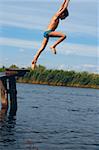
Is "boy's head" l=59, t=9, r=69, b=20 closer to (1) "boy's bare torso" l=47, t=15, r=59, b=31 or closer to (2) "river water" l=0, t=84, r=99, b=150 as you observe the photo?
(1) "boy's bare torso" l=47, t=15, r=59, b=31

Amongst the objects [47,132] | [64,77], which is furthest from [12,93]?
[64,77]

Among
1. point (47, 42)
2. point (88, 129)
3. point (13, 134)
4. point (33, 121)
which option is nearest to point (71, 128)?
point (88, 129)

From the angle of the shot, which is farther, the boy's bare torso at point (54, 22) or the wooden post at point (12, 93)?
the wooden post at point (12, 93)

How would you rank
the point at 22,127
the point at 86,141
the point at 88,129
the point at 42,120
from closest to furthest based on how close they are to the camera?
the point at 86,141 < the point at 22,127 < the point at 88,129 < the point at 42,120

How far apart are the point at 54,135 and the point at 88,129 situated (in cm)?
518

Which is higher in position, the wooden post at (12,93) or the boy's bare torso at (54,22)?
the boy's bare torso at (54,22)

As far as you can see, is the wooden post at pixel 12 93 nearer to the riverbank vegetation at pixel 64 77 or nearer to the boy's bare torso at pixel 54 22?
the boy's bare torso at pixel 54 22

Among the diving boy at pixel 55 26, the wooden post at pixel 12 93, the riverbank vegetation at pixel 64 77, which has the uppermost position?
the diving boy at pixel 55 26

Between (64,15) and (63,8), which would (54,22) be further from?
(63,8)

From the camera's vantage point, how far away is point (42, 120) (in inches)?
1307

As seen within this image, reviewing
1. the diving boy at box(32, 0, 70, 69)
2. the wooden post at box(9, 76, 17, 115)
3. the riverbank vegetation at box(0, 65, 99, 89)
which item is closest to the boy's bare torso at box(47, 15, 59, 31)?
the diving boy at box(32, 0, 70, 69)

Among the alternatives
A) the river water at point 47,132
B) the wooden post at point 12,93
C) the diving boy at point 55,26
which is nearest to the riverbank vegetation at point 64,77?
the wooden post at point 12,93

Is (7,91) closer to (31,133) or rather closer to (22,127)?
(22,127)

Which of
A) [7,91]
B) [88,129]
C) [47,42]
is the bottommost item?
[88,129]
